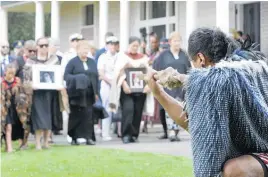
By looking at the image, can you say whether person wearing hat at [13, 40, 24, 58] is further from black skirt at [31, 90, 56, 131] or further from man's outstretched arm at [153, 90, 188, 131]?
man's outstretched arm at [153, 90, 188, 131]

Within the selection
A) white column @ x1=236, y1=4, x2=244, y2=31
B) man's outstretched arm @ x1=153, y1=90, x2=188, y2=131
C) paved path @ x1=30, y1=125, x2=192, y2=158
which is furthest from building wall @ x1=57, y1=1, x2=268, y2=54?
man's outstretched arm @ x1=153, y1=90, x2=188, y2=131

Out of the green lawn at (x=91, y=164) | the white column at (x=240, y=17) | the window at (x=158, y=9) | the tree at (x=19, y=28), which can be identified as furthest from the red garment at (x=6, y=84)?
the tree at (x=19, y=28)

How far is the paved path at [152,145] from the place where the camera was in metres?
12.0

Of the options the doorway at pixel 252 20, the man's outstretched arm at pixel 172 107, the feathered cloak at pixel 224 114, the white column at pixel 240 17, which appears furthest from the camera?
A: the white column at pixel 240 17

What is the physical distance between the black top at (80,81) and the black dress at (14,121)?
3.94 feet

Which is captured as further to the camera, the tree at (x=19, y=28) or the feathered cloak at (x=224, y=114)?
the tree at (x=19, y=28)

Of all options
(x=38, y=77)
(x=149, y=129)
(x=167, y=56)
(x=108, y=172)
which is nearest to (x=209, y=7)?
(x=149, y=129)

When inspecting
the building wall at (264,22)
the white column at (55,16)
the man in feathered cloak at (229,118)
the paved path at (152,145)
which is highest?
the white column at (55,16)

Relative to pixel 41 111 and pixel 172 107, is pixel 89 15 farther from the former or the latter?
pixel 172 107

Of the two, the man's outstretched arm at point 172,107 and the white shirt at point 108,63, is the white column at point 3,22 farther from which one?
the man's outstretched arm at point 172,107

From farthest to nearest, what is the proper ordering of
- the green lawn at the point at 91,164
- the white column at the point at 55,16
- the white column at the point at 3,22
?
1. the white column at the point at 3,22
2. the white column at the point at 55,16
3. the green lawn at the point at 91,164

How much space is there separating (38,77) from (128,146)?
1.97 meters

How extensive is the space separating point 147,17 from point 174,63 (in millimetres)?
9933

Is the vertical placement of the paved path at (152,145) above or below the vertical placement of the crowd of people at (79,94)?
below
